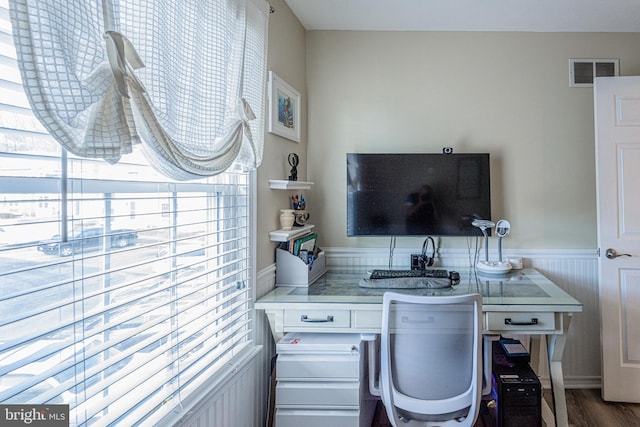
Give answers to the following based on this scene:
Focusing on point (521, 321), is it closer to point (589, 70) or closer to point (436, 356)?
point (436, 356)

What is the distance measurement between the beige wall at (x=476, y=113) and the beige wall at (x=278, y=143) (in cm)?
18

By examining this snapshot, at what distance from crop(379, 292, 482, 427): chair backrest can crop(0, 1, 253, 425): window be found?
78cm

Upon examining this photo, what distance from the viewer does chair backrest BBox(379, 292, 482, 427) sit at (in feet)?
4.94

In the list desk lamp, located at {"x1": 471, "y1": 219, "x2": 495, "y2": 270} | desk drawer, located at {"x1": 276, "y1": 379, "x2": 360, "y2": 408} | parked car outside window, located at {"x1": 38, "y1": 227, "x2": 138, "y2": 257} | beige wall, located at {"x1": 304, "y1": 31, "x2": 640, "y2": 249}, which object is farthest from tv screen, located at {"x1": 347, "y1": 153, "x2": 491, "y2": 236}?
parked car outside window, located at {"x1": 38, "y1": 227, "x2": 138, "y2": 257}

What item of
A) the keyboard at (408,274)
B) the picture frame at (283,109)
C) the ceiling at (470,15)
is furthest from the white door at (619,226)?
the picture frame at (283,109)

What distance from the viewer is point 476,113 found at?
2615 mm

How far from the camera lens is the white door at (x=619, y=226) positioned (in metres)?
2.36

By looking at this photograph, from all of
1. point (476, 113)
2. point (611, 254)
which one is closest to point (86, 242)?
point (476, 113)

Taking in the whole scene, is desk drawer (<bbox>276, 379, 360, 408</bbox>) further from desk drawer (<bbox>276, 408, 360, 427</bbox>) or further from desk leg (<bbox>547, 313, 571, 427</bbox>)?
desk leg (<bbox>547, 313, 571, 427</bbox>)

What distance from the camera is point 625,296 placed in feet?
7.79

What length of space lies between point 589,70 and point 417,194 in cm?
160

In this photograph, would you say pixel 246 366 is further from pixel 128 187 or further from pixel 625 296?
pixel 625 296

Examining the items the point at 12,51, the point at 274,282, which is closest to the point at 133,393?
the point at 12,51

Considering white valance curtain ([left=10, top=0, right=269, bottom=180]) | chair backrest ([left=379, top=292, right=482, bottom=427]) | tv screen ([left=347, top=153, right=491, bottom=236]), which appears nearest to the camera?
white valance curtain ([left=10, top=0, right=269, bottom=180])
